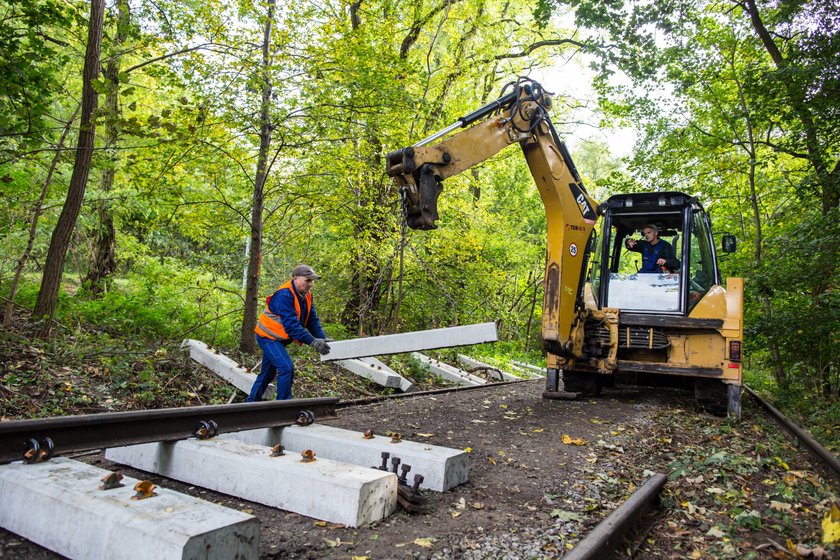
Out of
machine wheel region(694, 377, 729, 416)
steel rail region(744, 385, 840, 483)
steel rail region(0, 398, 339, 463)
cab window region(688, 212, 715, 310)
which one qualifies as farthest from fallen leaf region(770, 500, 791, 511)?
cab window region(688, 212, 715, 310)

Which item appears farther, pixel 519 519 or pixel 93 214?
pixel 93 214

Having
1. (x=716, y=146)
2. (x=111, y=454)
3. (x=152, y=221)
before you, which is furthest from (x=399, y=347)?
(x=716, y=146)

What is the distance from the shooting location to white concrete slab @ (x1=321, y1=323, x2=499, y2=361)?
5594mm

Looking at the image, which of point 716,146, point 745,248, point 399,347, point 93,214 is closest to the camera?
point 399,347

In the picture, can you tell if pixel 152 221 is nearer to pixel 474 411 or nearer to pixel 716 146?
pixel 474 411

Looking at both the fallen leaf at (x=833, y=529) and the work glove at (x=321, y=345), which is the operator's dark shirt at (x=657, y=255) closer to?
the work glove at (x=321, y=345)

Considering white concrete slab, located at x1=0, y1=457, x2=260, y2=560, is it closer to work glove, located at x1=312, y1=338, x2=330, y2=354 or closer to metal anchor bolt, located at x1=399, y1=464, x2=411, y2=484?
metal anchor bolt, located at x1=399, y1=464, x2=411, y2=484

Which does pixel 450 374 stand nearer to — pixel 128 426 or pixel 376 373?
pixel 376 373

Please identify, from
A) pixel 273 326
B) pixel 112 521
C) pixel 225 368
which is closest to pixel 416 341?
pixel 273 326

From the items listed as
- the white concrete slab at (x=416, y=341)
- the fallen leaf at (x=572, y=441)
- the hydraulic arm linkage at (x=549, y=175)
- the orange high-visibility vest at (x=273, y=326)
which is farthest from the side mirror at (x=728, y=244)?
the orange high-visibility vest at (x=273, y=326)

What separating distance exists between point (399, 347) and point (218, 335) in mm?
5735

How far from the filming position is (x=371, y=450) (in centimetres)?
424

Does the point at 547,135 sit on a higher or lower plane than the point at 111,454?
higher

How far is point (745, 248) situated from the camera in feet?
54.0
